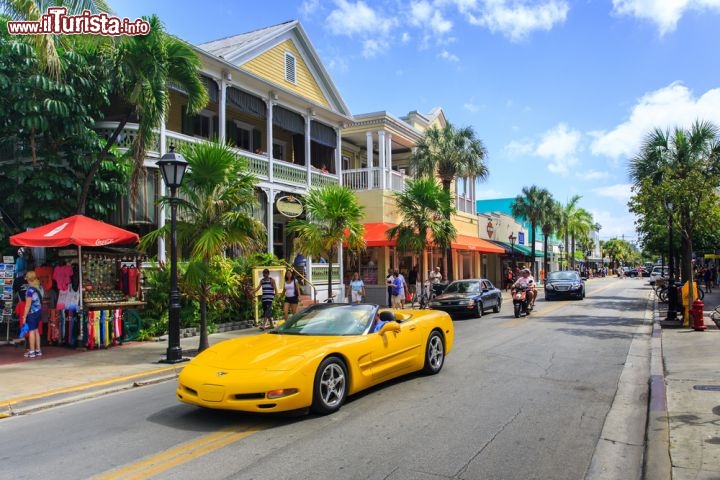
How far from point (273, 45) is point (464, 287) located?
12.1 meters

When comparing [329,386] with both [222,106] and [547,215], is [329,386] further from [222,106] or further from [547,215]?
[547,215]

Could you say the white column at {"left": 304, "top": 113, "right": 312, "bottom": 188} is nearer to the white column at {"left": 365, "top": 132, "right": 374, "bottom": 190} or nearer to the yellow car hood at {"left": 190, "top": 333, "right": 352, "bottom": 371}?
the white column at {"left": 365, "top": 132, "right": 374, "bottom": 190}

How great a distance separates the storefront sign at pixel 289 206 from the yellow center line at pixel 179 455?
1478 cm

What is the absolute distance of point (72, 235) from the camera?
11523 millimetres

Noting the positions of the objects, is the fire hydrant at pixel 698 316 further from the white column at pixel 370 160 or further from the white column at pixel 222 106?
the white column at pixel 370 160

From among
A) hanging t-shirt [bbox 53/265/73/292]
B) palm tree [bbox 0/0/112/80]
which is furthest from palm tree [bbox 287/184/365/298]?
palm tree [bbox 0/0/112/80]

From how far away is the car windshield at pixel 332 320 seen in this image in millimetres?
7215

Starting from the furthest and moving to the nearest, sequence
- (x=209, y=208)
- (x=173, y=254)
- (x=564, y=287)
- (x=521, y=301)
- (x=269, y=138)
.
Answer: (x=564, y=287), (x=269, y=138), (x=521, y=301), (x=209, y=208), (x=173, y=254)

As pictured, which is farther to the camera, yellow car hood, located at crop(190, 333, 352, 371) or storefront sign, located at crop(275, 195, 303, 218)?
storefront sign, located at crop(275, 195, 303, 218)

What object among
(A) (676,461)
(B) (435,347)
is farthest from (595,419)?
(B) (435,347)

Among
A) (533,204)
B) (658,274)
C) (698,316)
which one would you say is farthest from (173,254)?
(658,274)

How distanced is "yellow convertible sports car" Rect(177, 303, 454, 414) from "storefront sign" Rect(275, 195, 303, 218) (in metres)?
12.4

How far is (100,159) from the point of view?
535 inches

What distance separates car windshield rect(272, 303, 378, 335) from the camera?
7215mm
